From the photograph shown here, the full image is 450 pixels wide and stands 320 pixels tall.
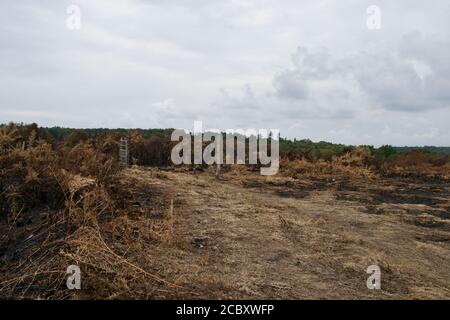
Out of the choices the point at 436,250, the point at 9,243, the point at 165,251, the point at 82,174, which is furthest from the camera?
the point at 82,174

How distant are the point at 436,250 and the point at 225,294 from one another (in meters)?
4.18

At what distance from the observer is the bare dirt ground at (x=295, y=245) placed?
464 centimetres

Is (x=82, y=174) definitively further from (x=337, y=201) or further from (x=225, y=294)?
(x=337, y=201)

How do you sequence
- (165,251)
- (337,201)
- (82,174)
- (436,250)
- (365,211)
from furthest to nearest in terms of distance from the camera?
(337,201)
(365,211)
(82,174)
(436,250)
(165,251)

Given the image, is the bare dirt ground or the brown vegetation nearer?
the brown vegetation

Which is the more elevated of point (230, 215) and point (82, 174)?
point (82, 174)

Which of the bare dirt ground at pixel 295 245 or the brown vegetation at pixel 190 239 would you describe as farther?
the bare dirt ground at pixel 295 245

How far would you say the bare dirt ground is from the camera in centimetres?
464

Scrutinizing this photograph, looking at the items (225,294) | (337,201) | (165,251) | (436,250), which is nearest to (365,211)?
(337,201)

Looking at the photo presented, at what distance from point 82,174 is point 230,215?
2639 mm

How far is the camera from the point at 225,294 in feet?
14.0

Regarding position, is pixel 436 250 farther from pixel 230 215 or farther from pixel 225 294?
pixel 225 294

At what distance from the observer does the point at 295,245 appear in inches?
250
